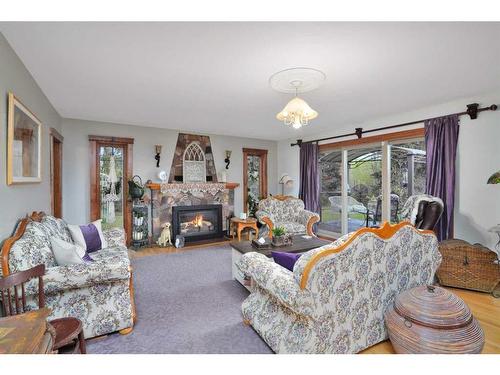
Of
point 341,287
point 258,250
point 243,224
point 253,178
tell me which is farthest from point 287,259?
point 253,178

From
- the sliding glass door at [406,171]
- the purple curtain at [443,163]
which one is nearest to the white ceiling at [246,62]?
the purple curtain at [443,163]

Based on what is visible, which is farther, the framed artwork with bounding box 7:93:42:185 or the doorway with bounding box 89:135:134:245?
the doorway with bounding box 89:135:134:245

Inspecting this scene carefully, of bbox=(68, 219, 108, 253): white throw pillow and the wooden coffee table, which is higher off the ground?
bbox=(68, 219, 108, 253): white throw pillow

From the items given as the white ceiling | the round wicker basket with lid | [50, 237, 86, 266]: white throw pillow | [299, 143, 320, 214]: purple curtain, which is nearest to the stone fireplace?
[299, 143, 320, 214]: purple curtain

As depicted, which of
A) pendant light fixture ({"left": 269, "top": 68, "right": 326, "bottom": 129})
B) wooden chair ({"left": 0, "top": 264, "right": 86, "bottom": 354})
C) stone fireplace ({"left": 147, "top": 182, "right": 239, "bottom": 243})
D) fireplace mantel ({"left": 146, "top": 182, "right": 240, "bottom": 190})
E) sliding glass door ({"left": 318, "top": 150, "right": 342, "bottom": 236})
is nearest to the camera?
wooden chair ({"left": 0, "top": 264, "right": 86, "bottom": 354})

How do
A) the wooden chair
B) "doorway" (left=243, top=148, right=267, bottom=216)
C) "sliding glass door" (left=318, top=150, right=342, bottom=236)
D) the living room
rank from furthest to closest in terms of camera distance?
1. "doorway" (left=243, top=148, right=267, bottom=216)
2. "sliding glass door" (left=318, top=150, right=342, bottom=236)
3. the living room
4. the wooden chair

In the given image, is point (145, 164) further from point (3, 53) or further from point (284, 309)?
point (284, 309)

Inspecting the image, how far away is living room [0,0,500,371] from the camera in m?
1.57

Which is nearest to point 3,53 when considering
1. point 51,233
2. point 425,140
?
point 51,233

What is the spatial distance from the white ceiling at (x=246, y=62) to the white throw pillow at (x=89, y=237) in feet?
5.34

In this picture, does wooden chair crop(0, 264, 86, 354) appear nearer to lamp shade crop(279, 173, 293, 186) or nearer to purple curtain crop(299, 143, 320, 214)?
purple curtain crop(299, 143, 320, 214)

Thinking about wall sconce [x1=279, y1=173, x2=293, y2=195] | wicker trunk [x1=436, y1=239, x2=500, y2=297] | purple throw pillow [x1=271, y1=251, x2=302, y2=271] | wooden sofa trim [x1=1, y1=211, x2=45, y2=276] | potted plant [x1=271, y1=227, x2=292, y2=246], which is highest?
wall sconce [x1=279, y1=173, x2=293, y2=195]

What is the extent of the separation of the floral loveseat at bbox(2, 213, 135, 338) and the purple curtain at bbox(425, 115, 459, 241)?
395 cm

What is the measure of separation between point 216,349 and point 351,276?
3.75 feet
